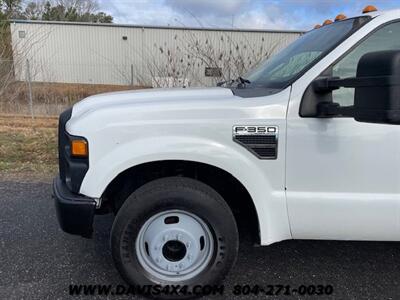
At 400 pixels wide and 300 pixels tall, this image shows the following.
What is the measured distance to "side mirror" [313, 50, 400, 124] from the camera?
212 cm

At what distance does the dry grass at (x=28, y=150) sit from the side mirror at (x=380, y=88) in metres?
4.72

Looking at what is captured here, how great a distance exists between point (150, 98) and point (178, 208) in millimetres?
791

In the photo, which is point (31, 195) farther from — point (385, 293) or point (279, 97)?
point (385, 293)

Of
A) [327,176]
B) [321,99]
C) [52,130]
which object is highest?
Result: [321,99]

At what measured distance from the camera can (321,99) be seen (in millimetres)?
2570

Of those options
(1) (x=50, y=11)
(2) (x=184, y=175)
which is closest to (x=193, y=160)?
(2) (x=184, y=175)

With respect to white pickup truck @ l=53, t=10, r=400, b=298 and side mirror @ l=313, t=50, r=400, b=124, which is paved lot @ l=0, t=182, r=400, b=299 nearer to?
white pickup truck @ l=53, t=10, r=400, b=298

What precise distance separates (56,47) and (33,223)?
2543 cm

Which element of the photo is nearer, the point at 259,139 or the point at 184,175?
the point at 259,139

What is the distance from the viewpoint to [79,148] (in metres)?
2.70

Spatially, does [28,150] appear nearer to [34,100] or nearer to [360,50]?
[360,50]

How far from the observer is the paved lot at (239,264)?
303cm

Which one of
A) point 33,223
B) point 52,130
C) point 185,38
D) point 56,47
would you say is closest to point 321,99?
point 33,223

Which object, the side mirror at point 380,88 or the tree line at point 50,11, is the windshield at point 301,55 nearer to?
the side mirror at point 380,88
